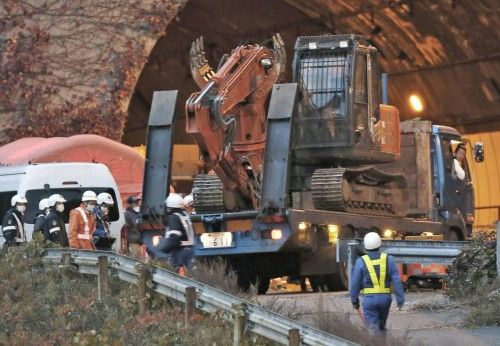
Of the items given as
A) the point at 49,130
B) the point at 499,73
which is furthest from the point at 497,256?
the point at 499,73

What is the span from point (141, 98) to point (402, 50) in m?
8.46

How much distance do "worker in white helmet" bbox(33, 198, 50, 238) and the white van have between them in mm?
815

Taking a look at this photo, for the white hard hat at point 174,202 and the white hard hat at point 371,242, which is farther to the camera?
the white hard hat at point 174,202

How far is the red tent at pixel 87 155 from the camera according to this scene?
30.3 m

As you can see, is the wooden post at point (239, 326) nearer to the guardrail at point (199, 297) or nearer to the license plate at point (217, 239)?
the guardrail at point (199, 297)

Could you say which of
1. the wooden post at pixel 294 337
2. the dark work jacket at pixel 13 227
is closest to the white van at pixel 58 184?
the dark work jacket at pixel 13 227

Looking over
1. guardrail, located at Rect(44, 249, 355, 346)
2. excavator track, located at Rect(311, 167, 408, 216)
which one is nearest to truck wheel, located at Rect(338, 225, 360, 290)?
excavator track, located at Rect(311, 167, 408, 216)

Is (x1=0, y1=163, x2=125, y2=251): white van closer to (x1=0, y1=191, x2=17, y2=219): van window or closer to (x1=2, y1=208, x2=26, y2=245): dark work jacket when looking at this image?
(x1=0, y1=191, x2=17, y2=219): van window

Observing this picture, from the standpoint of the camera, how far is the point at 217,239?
81.9 feet

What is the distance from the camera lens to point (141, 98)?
4906cm

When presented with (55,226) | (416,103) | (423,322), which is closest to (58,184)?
(55,226)

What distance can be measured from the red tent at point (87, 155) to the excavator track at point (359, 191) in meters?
5.34

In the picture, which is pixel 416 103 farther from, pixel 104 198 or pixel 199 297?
pixel 199 297

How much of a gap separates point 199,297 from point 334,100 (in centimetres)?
896
